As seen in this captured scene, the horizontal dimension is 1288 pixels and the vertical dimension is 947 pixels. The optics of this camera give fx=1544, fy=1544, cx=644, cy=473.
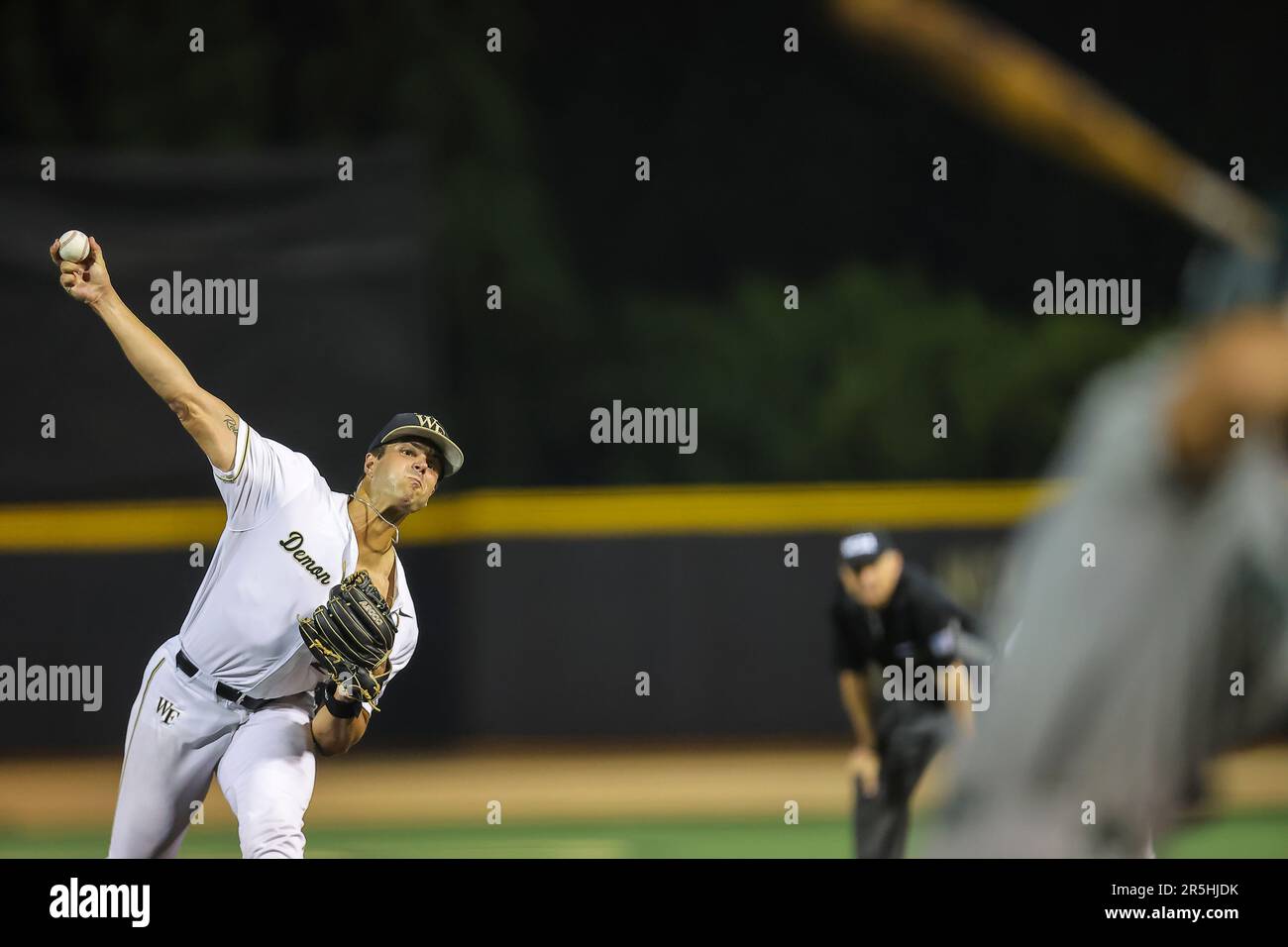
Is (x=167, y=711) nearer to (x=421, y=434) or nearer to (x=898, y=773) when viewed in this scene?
(x=421, y=434)

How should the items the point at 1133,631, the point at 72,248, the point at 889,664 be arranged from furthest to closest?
1. the point at 889,664
2. the point at 72,248
3. the point at 1133,631

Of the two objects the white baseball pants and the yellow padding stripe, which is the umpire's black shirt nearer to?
the white baseball pants

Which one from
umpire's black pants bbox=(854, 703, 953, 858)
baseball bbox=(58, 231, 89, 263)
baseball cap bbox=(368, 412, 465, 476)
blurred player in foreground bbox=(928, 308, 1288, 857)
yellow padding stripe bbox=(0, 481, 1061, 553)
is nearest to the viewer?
blurred player in foreground bbox=(928, 308, 1288, 857)

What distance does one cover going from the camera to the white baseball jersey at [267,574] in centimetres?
455

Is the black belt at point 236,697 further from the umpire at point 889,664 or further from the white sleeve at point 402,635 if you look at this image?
the umpire at point 889,664

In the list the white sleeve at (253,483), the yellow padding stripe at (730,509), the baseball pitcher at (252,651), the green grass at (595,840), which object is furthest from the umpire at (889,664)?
the yellow padding stripe at (730,509)

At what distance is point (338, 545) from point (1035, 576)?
305 cm

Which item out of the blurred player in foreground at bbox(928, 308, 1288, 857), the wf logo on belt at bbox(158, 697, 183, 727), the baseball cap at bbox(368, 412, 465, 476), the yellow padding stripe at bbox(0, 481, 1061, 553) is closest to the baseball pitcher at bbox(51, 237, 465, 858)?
the wf logo on belt at bbox(158, 697, 183, 727)

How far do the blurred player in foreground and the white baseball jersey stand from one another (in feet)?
9.25

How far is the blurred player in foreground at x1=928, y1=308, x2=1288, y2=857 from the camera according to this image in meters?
1.84

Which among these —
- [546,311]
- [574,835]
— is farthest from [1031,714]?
[546,311]

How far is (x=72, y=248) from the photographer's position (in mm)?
4301

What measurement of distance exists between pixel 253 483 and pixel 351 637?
586mm

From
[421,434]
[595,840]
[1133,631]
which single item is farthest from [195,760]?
[1133,631]
